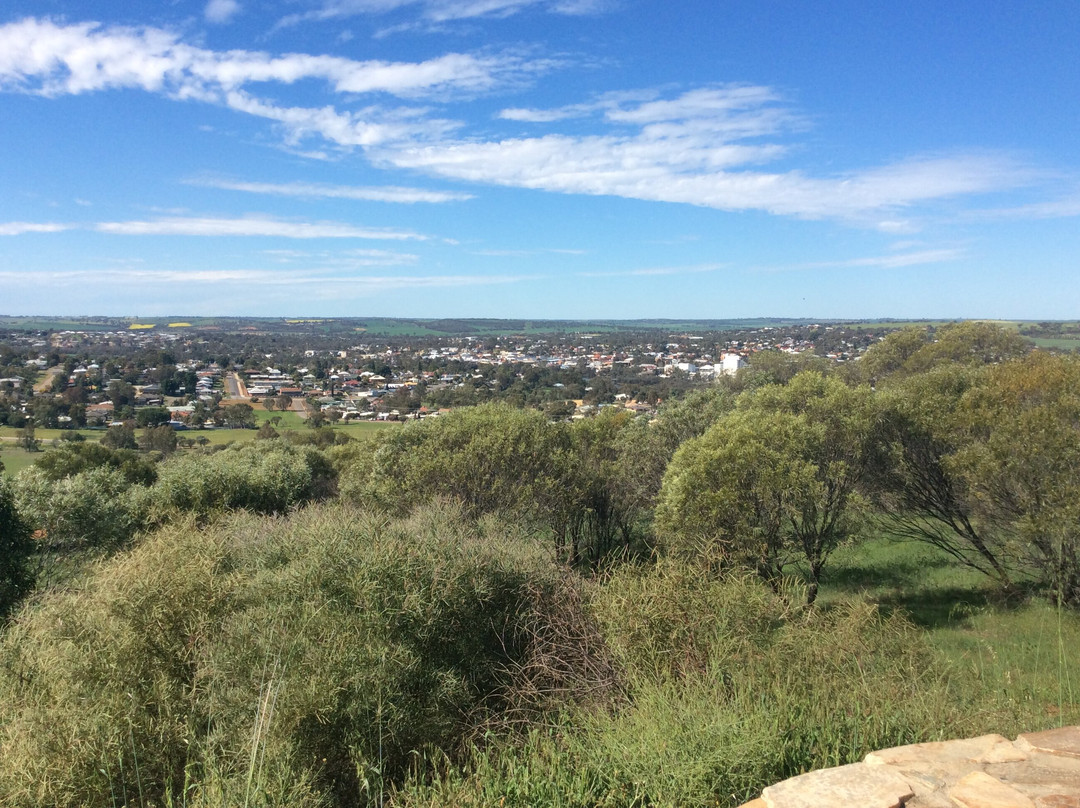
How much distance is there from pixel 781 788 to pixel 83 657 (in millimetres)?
5672

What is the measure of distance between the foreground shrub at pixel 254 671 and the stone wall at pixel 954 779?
2846mm

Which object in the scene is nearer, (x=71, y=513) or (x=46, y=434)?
(x=71, y=513)

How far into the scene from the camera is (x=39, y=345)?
106688 mm

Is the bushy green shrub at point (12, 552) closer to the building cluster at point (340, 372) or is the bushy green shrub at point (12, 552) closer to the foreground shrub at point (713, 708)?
the foreground shrub at point (713, 708)

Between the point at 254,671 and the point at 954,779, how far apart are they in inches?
198

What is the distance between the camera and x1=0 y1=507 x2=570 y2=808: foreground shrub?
4906 millimetres

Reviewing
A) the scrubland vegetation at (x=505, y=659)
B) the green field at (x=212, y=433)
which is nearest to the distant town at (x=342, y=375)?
the green field at (x=212, y=433)

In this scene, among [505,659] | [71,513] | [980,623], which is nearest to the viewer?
[505,659]

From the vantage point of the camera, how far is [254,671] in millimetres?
5477

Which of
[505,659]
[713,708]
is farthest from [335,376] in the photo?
[713,708]

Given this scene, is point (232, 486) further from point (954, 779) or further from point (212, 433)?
point (212, 433)

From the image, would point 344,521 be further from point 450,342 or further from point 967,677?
point 450,342

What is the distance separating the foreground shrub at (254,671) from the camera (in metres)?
4.91

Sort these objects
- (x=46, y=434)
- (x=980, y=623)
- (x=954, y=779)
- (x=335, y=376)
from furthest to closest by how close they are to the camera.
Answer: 1. (x=335, y=376)
2. (x=46, y=434)
3. (x=980, y=623)
4. (x=954, y=779)
